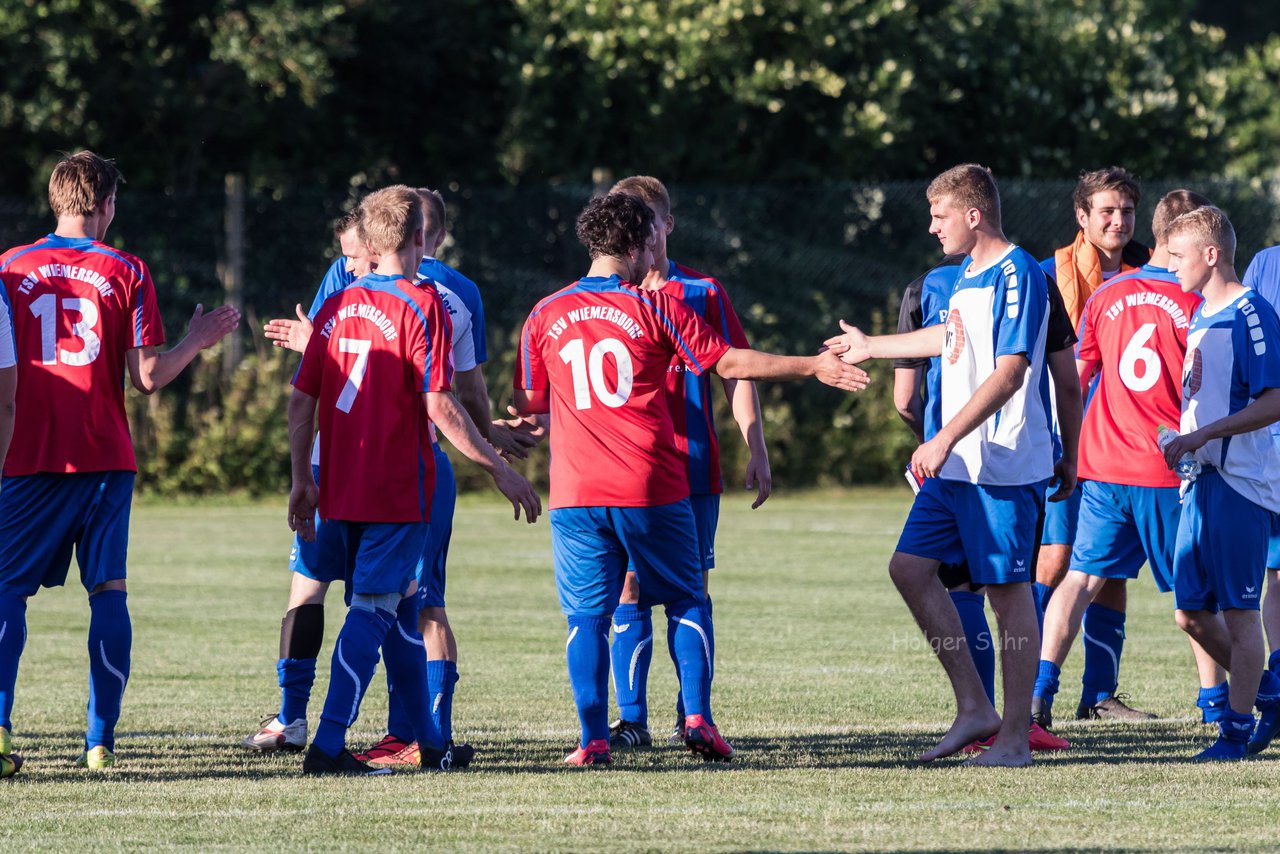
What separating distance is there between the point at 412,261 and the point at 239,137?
54.1ft

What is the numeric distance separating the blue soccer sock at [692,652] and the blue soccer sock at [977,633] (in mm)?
1067

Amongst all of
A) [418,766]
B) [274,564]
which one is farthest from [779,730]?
[274,564]

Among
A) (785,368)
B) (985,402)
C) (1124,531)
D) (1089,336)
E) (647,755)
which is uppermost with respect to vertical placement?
(1089,336)

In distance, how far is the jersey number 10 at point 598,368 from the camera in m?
6.50

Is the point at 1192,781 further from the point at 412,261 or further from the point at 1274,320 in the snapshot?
the point at 412,261

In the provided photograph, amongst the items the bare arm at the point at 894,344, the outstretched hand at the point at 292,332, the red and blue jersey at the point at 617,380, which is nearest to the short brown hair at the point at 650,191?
the red and blue jersey at the point at 617,380

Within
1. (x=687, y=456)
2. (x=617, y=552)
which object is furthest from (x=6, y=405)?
(x=687, y=456)

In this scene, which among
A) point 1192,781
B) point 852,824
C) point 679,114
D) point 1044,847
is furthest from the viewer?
point 679,114

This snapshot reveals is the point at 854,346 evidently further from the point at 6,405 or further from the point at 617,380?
the point at 6,405

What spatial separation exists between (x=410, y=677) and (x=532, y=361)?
3.99ft

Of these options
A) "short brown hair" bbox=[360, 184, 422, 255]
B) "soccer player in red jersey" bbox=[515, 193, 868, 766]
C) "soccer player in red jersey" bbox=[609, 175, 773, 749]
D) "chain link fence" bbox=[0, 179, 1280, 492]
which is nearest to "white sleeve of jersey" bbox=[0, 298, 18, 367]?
"short brown hair" bbox=[360, 184, 422, 255]

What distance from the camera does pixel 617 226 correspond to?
259 inches

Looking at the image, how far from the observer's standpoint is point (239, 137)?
2223cm

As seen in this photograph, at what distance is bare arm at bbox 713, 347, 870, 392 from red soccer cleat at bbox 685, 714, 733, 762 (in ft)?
4.04
